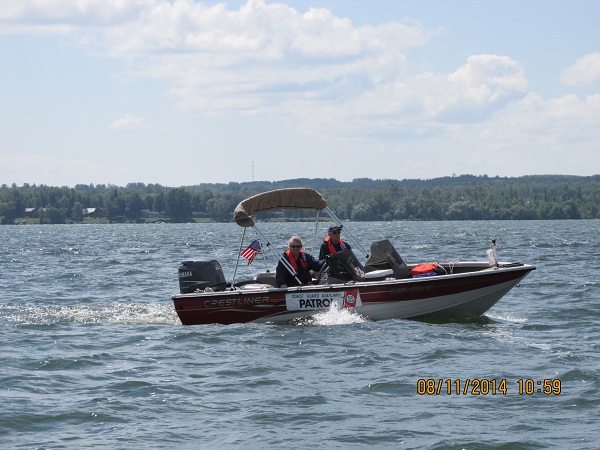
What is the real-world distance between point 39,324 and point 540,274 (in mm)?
18904

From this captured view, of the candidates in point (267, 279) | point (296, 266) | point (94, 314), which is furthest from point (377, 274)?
point (94, 314)

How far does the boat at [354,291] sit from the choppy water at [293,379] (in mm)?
307

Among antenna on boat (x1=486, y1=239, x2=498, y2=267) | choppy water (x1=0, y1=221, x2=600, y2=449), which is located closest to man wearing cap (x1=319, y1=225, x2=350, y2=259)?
choppy water (x1=0, y1=221, x2=600, y2=449)

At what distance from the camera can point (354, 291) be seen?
19.0 metres

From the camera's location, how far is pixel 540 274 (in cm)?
3369

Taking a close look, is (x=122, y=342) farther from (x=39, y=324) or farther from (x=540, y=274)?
(x=540, y=274)

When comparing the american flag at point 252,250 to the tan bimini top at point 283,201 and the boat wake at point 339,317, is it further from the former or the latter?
the boat wake at point 339,317

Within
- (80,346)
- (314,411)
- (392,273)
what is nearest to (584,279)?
(392,273)

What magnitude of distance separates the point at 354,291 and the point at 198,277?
351cm

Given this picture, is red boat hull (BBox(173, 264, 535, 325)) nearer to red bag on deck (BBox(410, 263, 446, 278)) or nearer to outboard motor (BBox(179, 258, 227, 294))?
red bag on deck (BBox(410, 263, 446, 278))
